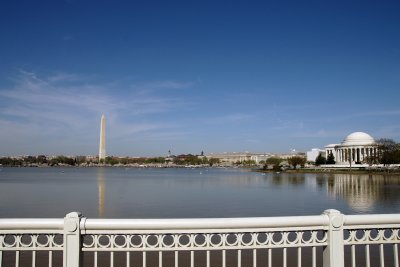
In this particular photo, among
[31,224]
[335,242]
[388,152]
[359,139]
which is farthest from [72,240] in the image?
[359,139]

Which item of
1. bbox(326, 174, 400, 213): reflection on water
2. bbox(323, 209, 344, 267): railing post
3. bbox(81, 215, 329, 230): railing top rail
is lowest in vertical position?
bbox(326, 174, 400, 213): reflection on water

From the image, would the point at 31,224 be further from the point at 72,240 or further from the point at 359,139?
the point at 359,139

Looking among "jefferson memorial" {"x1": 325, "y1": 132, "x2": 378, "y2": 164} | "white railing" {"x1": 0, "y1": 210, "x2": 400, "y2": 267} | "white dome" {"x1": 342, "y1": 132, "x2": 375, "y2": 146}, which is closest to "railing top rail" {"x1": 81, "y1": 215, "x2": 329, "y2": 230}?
"white railing" {"x1": 0, "y1": 210, "x2": 400, "y2": 267}

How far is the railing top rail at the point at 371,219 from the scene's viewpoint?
14.3 feet

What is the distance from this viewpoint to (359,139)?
5305 inches

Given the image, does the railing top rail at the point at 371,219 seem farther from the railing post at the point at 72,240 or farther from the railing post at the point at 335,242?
the railing post at the point at 72,240

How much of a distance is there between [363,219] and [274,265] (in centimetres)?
701

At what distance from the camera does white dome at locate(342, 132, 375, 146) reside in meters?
133

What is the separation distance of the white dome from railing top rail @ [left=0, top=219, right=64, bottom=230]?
456ft

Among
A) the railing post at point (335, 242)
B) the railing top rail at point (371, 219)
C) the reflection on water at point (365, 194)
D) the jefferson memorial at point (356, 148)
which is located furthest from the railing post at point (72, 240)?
the jefferson memorial at point (356, 148)

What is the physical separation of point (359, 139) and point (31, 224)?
142 m

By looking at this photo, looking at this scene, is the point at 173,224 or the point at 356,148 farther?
the point at 356,148

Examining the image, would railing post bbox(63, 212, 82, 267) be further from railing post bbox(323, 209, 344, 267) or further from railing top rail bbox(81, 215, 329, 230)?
railing post bbox(323, 209, 344, 267)

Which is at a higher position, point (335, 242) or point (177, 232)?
point (177, 232)
